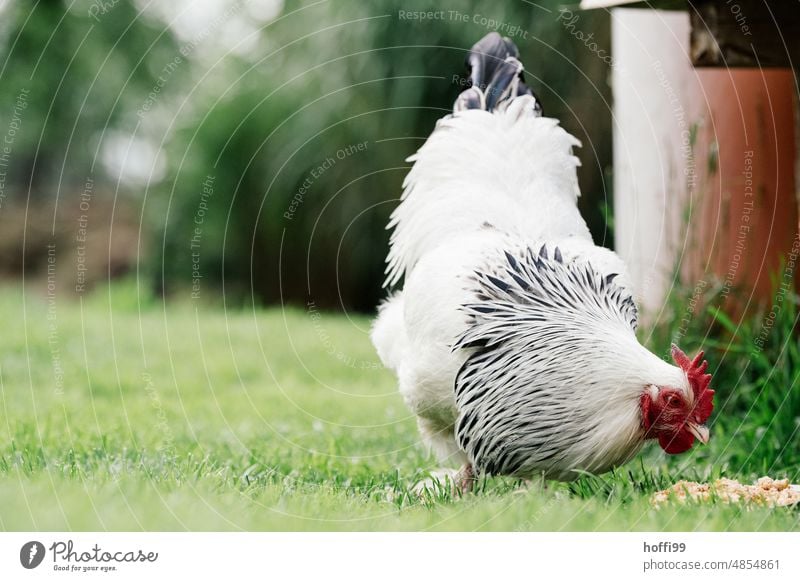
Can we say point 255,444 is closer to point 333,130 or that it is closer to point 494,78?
point 494,78

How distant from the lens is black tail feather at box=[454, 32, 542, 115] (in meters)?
4.75

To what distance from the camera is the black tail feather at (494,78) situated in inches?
187

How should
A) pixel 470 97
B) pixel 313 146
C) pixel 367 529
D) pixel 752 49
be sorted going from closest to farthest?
pixel 367 529, pixel 752 49, pixel 470 97, pixel 313 146

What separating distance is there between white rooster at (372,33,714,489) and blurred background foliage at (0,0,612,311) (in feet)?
12.7

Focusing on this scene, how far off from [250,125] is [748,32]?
731cm

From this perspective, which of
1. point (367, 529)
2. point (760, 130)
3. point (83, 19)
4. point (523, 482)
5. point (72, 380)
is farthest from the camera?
point (83, 19)

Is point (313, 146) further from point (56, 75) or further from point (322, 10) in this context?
point (56, 75)

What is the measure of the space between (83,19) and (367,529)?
9454 mm

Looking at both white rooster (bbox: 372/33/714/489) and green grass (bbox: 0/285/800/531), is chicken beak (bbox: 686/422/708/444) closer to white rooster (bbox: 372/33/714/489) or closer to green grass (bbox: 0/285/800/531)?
white rooster (bbox: 372/33/714/489)

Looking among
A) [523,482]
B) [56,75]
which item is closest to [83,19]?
[56,75]

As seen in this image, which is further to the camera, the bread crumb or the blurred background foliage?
the blurred background foliage

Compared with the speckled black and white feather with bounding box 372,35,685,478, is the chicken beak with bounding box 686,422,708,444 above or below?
below

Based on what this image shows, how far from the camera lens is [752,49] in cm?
431

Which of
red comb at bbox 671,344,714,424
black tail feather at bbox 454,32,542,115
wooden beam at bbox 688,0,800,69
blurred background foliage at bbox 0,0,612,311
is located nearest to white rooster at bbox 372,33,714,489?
red comb at bbox 671,344,714,424
